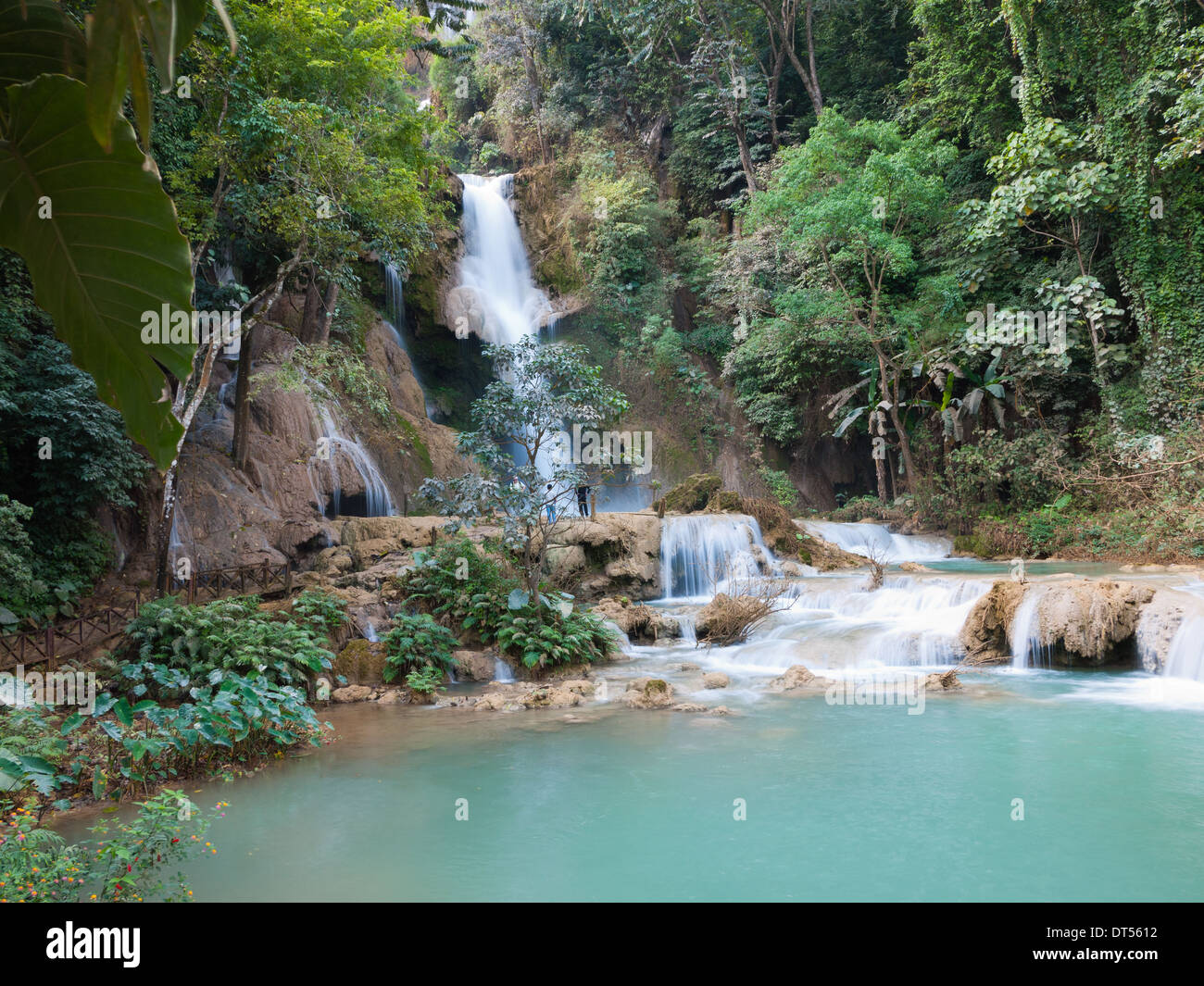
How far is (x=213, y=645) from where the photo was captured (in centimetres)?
911

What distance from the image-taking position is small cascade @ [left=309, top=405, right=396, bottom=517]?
16172 millimetres

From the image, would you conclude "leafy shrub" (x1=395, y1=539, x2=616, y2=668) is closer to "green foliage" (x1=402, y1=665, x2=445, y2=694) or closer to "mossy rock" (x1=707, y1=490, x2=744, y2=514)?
"green foliage" (x1=402, y1=665, x2=445, y2=694)

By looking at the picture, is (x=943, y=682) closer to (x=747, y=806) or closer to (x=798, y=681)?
(x=798, y=681)

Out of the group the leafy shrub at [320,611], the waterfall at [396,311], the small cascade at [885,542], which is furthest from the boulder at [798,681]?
the waterfall at [396,311]

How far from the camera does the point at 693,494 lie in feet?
57.6

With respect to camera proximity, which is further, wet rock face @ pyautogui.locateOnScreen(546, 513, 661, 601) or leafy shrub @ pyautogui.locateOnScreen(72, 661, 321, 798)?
wet rock face @ pyautogui.locateOnScreen(546, 513, 661, 601)

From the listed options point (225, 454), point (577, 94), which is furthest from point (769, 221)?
point (225, 454)

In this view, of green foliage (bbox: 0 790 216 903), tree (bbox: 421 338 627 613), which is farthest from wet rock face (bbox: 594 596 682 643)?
green foliage (bbox: 0 790 216 903)

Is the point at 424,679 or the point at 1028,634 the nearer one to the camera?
the point at 424,679

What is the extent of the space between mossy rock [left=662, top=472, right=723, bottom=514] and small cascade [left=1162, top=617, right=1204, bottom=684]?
30.6 ft

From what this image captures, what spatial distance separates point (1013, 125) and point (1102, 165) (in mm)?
4069

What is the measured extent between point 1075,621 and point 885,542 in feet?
28.5

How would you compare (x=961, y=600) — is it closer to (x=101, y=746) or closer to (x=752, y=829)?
(x=752, y=829)

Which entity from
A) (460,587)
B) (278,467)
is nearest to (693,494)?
(460,587)
